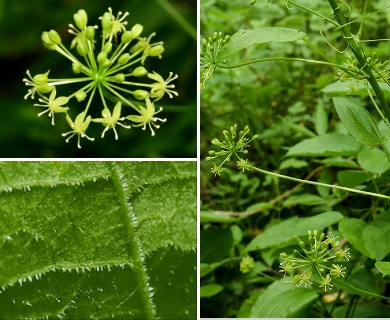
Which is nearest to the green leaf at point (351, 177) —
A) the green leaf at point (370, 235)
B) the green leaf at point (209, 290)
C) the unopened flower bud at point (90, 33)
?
the green leaf at point (370, 235)

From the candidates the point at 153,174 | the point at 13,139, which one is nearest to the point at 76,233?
the point at 153,174

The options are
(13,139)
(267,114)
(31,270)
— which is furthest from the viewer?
(267,114)

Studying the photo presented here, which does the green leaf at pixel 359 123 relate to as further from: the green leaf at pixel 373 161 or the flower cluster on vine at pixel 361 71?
the green leaf at pixel 373 161

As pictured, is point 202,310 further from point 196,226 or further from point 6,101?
point 6,101

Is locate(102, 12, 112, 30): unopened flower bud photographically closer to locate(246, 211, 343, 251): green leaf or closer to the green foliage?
the green foliage

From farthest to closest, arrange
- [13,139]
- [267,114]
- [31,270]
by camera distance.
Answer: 1. [267,114]
2. [13,139]
3. [31,270]

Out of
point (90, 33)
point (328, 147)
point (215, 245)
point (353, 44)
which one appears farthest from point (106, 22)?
point (215, 245)

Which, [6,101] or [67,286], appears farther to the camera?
[6,101]
